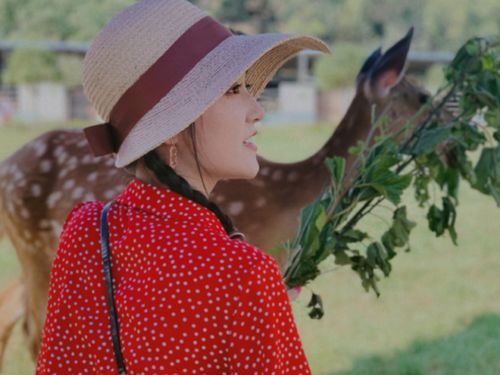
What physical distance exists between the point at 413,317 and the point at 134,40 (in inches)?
181

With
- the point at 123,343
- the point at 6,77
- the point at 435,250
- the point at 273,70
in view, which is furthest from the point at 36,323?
the point at 6,77

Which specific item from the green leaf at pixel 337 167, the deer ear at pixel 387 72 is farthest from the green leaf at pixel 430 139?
the deer ear at pixel 387 72

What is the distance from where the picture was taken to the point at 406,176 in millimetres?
2334

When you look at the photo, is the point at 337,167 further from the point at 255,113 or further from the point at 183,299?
the point at 183,299

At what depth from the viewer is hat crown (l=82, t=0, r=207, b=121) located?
4.59 feet

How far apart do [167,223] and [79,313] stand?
23 centimetres

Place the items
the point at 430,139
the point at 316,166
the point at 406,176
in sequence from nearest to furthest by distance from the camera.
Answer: the point at 406,176
the point at 430,139
the point at 316,166

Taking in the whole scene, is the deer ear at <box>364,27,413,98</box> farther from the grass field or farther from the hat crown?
the hat crown

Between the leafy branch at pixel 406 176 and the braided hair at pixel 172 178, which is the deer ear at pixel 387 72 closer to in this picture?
the leafy branch at pixel 406 176

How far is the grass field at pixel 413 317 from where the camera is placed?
4.77 meters

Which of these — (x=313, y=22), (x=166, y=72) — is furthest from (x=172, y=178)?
(x=313, y=22)

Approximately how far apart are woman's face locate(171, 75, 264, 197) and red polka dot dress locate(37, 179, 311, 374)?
0.34 ft

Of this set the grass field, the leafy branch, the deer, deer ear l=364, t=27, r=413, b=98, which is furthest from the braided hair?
deer ear l=364, t=27, r=413, b=98

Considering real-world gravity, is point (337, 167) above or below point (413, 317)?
above
